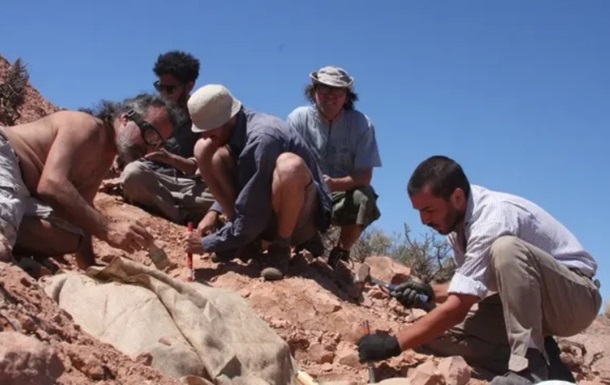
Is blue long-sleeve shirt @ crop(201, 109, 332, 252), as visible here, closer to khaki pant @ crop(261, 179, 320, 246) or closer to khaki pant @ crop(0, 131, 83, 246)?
khaki pant @ crop(261, 179, 320, 246)

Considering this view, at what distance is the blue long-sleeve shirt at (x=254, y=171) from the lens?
5758 mm

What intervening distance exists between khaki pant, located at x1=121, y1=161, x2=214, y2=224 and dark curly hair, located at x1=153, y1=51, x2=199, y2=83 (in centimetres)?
78

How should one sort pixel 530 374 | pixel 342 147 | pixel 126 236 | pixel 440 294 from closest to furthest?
1. pixel 530 374
2. pixel 126 236
3. pixel 440 294
4. pixel 342 147

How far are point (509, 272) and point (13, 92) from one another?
21.1 feet

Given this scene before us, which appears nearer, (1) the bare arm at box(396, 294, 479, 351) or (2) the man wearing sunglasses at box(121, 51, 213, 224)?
(1) the bare arm at box(396, 294, 479, 351)

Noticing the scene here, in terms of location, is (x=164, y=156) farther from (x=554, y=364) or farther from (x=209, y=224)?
(x=554, y=364)

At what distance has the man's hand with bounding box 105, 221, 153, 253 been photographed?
15.8 ft

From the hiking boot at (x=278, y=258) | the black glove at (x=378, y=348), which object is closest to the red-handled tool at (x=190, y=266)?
the hiking boot at (x=278, y=258)

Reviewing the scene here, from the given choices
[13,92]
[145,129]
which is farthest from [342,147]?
[13,92]

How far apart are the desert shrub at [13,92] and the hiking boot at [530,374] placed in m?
6.00

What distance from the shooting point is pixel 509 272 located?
4.41 meters

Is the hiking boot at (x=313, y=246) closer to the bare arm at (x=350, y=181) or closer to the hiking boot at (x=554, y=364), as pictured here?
the bare arm at (x=350, y=181)

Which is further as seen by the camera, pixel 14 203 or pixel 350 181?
pixel 350 181

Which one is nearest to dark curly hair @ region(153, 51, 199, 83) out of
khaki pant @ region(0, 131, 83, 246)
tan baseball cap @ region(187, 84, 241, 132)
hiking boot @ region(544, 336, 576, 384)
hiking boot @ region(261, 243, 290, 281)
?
tan baseball cap @ region(187, 84, 241, 132)
